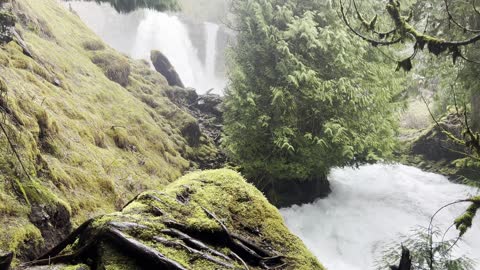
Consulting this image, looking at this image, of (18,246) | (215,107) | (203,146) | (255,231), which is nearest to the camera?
(255,231)

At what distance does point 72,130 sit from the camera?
8.37m

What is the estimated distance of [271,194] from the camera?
1283 centimetres

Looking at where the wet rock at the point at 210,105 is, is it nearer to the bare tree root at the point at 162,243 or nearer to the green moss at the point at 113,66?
the green moss at the point at 113,66

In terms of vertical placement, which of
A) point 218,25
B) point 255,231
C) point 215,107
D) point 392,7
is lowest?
point 255,231

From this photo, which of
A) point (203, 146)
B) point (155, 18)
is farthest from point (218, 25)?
point (203, 146)

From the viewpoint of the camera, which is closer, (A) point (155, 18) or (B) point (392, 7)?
(B) point (392, 7)

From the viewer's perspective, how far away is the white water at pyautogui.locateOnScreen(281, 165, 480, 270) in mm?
10406

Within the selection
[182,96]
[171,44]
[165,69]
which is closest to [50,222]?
[182,96]

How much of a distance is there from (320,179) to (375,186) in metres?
2.42

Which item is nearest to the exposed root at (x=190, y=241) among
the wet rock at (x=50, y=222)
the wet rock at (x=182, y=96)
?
the wet rock at (x=50, y=222)

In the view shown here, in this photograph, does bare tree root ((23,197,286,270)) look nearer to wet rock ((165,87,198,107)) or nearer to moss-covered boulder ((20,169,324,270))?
moss-covered boulder ((20,169,324,270))

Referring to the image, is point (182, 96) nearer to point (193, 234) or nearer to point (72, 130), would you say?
point (72, 130)

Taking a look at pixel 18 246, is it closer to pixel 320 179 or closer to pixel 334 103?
pixel 334 103

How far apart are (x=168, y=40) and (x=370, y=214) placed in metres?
41.7
